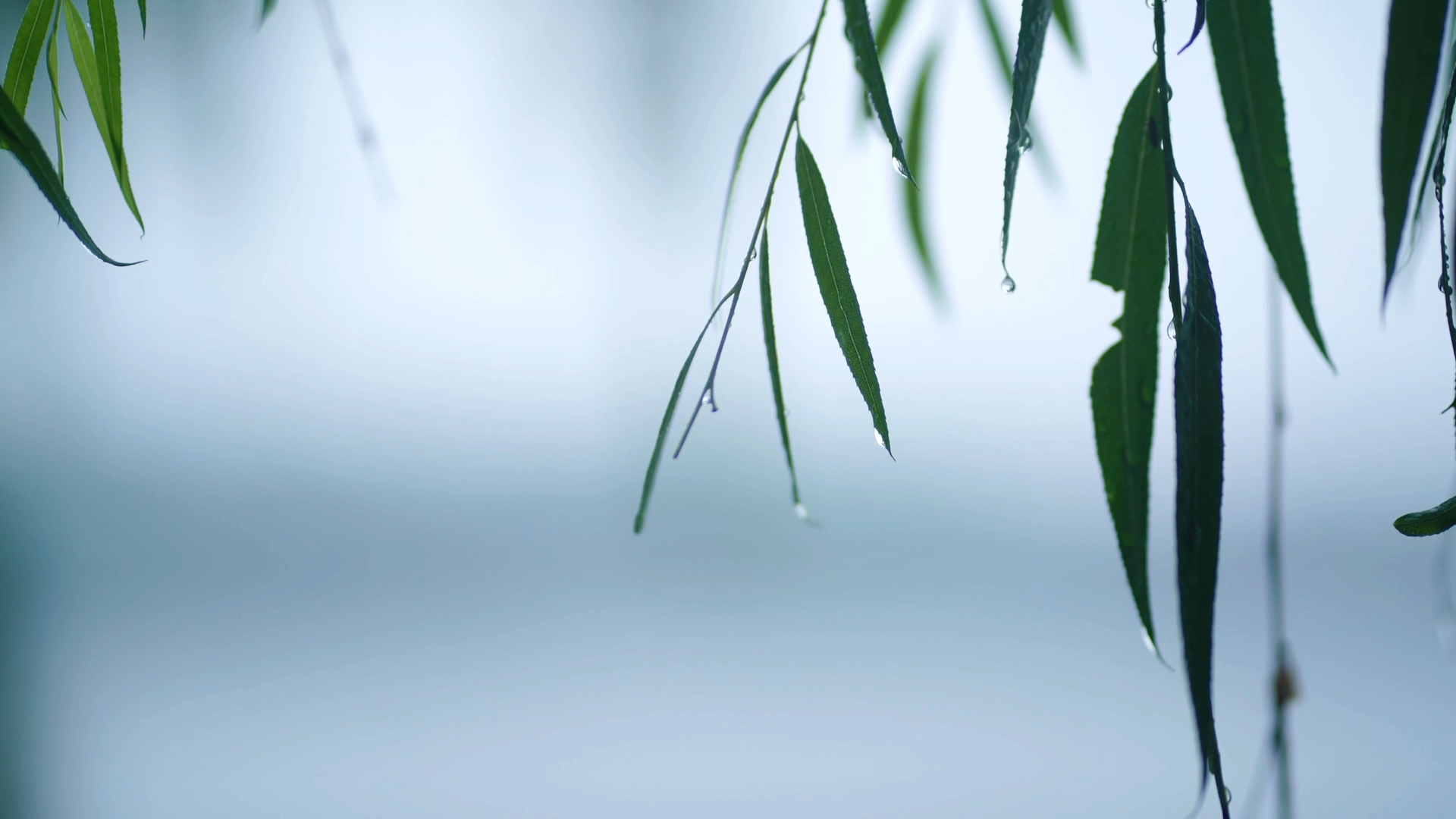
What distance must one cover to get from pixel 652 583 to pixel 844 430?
0.42 metres

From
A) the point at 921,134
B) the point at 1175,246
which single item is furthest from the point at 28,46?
the point at 921,134

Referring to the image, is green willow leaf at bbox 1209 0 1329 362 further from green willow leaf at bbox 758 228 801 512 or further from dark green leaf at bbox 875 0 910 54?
dark green leaf at bbox 875 0 910 54

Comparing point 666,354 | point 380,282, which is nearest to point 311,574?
point 380,282

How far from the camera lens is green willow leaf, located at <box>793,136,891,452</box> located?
21 cm

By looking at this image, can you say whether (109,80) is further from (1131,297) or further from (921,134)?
(921,134)

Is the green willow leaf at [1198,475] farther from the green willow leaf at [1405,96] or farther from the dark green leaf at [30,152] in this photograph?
the dark green leaf at [30,152]

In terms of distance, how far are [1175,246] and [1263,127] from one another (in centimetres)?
7

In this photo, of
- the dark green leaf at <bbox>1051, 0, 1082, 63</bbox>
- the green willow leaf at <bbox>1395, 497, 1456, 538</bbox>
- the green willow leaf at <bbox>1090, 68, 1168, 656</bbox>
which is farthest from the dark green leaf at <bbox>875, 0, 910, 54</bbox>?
the green willow leaf at <bbox>1395, 497, 1456, 538</bbox>

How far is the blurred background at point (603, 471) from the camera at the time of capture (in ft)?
3.39

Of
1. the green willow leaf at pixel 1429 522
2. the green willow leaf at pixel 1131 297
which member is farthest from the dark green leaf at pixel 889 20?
the green willow leaf at pixel 1429 522

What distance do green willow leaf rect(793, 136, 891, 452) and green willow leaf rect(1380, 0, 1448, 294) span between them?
109 mm

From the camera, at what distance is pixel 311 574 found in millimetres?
1243

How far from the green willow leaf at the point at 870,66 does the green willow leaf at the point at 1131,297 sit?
97 mm

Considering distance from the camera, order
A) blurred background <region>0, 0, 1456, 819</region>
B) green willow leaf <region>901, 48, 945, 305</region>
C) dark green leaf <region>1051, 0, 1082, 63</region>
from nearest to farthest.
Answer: dark green leaf <region>1051, 0, 1082, 63</region>, green willow leaf <region>901, 48, 945, 305</region>, blurred background <region>0, 0, 1456, 819</region>
